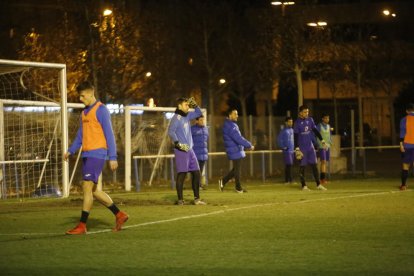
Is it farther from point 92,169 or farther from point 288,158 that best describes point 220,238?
point 288,158

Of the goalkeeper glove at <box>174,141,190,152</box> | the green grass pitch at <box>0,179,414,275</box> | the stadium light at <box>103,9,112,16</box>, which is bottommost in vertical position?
the green grass pitch at <box>0,179,414,275</box>

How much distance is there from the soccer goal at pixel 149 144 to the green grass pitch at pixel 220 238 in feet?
19.4

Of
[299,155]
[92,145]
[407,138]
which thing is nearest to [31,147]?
[299,155]

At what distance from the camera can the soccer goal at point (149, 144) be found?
23.4 metres

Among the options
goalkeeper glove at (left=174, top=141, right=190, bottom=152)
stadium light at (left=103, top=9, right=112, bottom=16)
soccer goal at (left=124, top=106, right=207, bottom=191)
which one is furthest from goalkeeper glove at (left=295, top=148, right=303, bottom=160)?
stadium light at (left=103, top=9, right=112, bottom=16)

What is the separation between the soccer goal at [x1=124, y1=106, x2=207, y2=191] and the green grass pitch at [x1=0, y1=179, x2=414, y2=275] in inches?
233

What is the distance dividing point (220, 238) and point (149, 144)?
45.1 feet

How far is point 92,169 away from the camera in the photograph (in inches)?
472

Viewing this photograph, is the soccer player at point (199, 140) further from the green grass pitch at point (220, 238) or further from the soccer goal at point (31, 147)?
the green grass pitch at point (220, 238)

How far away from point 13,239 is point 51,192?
9.55 metres

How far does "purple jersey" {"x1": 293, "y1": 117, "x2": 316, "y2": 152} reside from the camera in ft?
69.1

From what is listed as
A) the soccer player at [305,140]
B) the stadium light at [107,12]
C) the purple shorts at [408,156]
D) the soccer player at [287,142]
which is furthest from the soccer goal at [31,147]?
the purple shorts at [408,156]

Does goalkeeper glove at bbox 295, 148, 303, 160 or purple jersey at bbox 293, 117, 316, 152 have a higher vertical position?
purple jersey at bbox 293, 117, 316, 152

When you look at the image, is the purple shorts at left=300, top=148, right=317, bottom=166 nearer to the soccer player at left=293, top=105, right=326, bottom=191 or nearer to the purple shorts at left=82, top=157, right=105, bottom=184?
the soccer player at left=293, top=105, right=326, bottom=191
